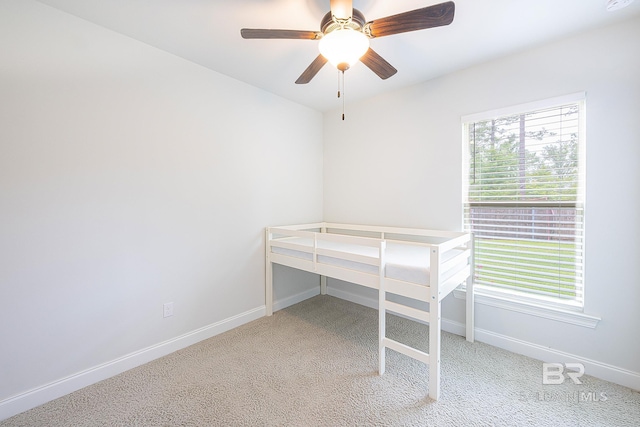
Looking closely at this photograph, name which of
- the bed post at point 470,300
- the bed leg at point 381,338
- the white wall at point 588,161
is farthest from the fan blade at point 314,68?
the bed post at point 470,300

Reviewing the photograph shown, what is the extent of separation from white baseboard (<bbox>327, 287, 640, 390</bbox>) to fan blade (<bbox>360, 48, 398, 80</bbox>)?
2151 millimetres

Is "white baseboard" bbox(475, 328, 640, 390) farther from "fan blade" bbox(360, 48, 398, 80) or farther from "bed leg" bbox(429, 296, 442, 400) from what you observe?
"fan blade" bbox(360, 48, 398, 80)

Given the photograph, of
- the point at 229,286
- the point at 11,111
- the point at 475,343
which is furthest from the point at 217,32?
the point at 475,343

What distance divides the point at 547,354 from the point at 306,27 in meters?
2.85

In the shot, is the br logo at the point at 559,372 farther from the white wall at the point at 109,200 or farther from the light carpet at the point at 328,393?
the white wall at the point at 109,200

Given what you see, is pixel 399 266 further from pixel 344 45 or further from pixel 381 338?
pixel 344 45

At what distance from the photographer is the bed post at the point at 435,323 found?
156 centimetres

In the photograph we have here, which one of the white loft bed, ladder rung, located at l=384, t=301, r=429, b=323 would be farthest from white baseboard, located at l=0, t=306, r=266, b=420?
ladder rung, located at l=384, t=301, r=429, b=323

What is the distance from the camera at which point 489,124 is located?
7.18 feet

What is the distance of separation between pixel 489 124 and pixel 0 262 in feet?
11.2

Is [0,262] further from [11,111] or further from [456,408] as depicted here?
[456,408]

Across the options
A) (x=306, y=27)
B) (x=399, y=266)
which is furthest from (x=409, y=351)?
(x=306, y=27)

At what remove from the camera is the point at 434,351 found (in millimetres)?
→ 1586

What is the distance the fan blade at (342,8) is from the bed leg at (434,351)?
161cm
